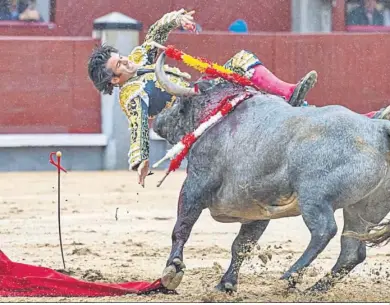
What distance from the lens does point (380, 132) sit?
446cm

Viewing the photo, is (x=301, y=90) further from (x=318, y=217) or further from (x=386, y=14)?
(x=386, y=14)

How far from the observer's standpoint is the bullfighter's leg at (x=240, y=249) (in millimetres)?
5094

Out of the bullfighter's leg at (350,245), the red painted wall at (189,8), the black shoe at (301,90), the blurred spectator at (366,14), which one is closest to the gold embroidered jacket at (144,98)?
the black shoe at (301,90)

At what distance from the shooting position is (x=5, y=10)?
1373cm

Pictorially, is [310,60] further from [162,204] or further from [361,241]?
[361,241]

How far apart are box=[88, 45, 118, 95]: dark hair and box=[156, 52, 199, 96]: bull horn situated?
315 millimetres

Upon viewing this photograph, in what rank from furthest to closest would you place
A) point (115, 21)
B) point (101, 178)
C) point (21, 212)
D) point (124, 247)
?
1. point (115, 21)
2. point (101, 178)
3. point (21, 212)
4. point (124, 247)

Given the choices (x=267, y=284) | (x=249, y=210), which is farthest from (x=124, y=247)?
(x=249, y=210)

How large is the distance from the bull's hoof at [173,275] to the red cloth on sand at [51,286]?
117mm

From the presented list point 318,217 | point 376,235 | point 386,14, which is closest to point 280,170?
point 318,217

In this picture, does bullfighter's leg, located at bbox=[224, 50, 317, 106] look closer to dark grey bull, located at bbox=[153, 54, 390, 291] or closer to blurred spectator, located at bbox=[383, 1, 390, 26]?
dark grey bull, located at bbox=[153, 54, 390, 291]

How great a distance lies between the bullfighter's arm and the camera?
17.4ft

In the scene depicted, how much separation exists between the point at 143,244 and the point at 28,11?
24.5 ft

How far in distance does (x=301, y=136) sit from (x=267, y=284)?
1078mm
